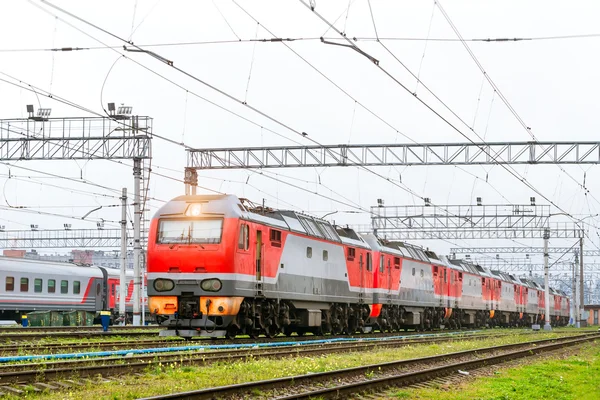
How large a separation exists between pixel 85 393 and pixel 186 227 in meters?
11.8

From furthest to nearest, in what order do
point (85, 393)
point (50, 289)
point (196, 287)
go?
point (50, 289), point (196, 287), point (85, 393)

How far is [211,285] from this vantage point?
76.8 feet

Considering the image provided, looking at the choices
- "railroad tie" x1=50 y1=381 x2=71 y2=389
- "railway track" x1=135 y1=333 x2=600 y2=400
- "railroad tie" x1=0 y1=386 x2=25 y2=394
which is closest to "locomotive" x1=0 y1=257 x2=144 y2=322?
"railway track" x1=135 y1=333 x2=600 y2=400

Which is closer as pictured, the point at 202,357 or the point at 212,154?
the point at 202,357

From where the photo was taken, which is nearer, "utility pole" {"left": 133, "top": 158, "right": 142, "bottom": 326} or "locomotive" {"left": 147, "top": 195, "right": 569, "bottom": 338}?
"locomotive" {"left": 147, "top": 195, "right": 569, "bottom": 338}

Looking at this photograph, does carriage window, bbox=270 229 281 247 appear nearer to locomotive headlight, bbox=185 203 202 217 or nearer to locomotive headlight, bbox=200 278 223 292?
locomotive headlight, bbox=185 203 202 217

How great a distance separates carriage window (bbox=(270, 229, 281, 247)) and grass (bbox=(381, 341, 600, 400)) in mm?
8712

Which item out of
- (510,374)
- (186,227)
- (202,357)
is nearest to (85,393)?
(202,357)

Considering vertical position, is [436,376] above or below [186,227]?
below

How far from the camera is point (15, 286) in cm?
4325

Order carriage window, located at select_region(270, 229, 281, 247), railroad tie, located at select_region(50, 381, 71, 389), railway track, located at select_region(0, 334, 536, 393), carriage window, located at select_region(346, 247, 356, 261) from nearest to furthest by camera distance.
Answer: railroad tie, located at select_region(50, 381, 71, 389) → railway track, located at select_region(0, 334, 536, 393) → carriage window, located at select_region(270, 229, 281, 247) → carriage window, located at select_region(346, 247, 356, 261)

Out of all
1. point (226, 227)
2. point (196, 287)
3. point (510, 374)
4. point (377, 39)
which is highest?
point (377, 39)

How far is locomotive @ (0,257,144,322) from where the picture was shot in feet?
141

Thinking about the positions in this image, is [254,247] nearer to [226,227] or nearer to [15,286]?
[226,227]
